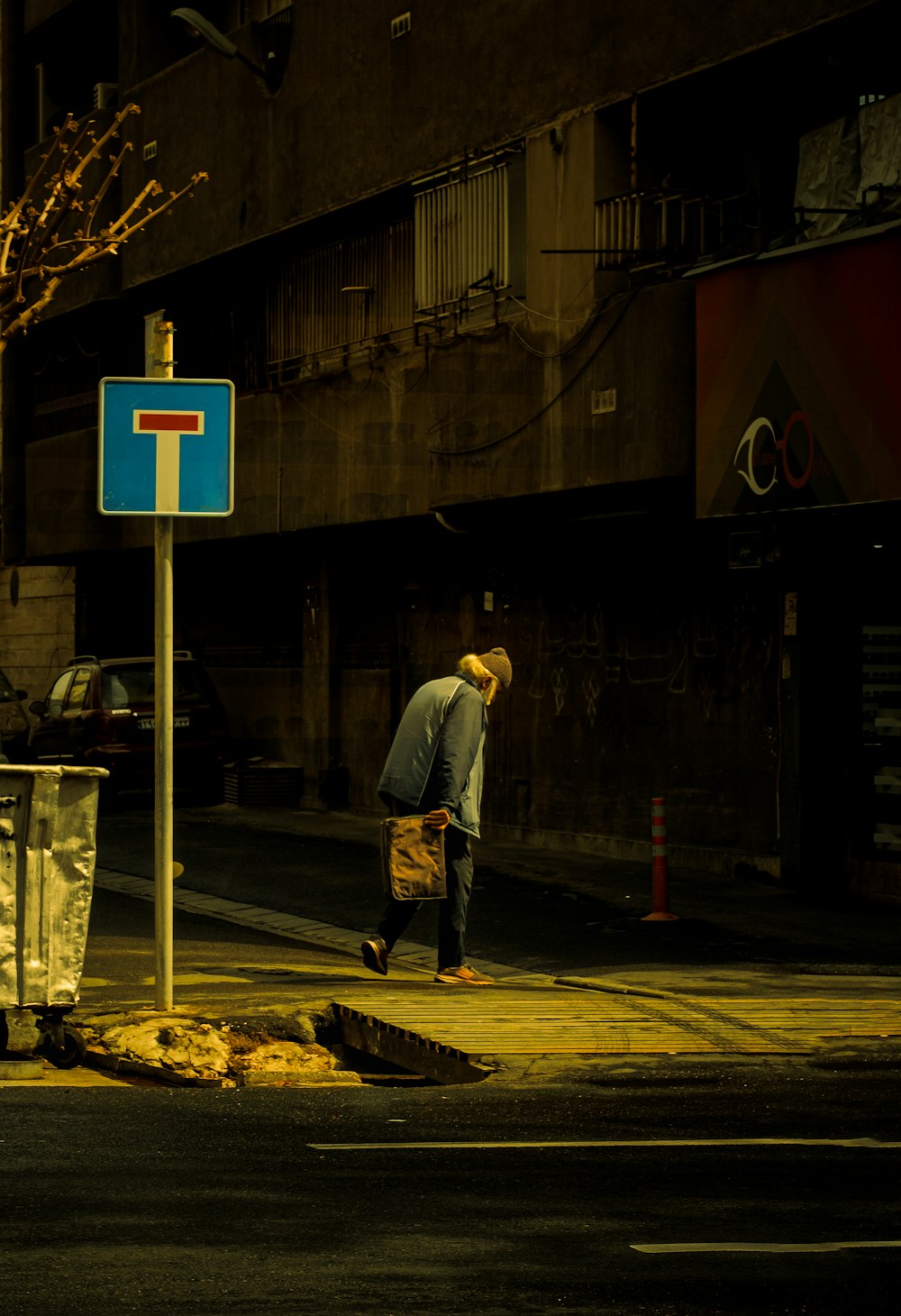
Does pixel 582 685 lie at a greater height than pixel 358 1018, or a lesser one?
greater

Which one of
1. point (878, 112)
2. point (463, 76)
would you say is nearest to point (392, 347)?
point (463, 76)

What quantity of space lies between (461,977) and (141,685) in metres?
12.3

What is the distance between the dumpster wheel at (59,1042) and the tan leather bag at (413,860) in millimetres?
2337

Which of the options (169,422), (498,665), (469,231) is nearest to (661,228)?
(469,231)

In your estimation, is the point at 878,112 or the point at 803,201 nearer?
the point at 878,112

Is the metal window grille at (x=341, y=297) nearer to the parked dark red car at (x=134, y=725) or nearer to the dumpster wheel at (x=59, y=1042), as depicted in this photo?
the parked dark red car at (x=134, y=725)

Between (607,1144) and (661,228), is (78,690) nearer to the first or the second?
(661,228)

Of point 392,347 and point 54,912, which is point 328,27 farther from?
point 54,912

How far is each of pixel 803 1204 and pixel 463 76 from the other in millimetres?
14247

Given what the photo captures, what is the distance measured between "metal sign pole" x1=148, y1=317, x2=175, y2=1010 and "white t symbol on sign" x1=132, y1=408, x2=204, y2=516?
0.34 feet

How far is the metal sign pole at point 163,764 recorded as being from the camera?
30.9 ft

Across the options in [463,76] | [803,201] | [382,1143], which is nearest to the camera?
[382,1143]

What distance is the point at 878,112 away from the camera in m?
14.4

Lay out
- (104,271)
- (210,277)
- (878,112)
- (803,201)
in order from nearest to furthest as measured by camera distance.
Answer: (878,112)
(803,201)
(210,277)
(104,271)
